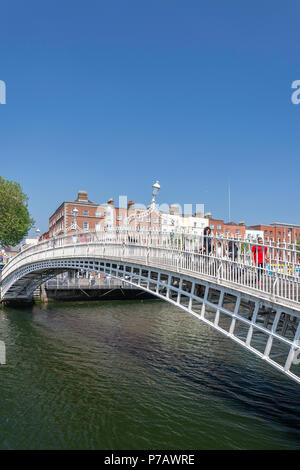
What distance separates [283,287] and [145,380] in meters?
6.40

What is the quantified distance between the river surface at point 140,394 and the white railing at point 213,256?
365 centimetres

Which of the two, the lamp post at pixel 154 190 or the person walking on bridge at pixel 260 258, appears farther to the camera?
the lamp post at pixel 154 190

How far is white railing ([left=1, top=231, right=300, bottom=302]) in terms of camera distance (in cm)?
821

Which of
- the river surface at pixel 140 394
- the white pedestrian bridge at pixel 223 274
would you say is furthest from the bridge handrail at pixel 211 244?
the river surface at pixel 140 394

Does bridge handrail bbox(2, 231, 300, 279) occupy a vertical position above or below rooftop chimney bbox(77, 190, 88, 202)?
below

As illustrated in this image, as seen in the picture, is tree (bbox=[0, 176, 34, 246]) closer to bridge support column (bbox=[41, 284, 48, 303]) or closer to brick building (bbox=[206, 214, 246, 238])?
bridge support column (bbox=[41, 284, 48, 303])

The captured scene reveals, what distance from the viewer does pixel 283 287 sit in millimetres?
8523

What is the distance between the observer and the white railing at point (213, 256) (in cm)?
821

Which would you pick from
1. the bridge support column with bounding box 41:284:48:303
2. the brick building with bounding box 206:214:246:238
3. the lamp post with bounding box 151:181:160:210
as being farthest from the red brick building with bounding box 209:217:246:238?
the lamp post with bounding box 151:181:160:210

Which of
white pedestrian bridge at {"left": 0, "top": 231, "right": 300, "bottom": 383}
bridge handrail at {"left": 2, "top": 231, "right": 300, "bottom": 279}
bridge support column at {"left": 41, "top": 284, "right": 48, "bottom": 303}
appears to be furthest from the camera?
bridge support column at {"left": 41, "top": 284, "right": 48, "bottom": 303}

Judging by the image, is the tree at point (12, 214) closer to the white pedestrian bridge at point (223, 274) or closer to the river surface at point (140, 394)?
the white pedestrian bridge at point (223, 274)

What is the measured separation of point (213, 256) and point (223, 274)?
0.62 meters
